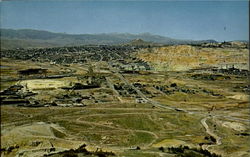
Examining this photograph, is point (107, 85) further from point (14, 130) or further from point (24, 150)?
point (24, 150)

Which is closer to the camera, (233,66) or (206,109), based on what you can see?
(206,109)

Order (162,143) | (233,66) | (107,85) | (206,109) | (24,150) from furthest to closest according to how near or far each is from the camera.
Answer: (233,66)
(107,85)
(206,109)
(162,143)
(24,150)

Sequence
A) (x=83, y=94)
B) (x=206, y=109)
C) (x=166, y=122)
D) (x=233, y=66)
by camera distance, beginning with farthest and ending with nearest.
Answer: (x=233, y=66), (x=83, y=94), (x=206, y=109), (x=166, y=122)

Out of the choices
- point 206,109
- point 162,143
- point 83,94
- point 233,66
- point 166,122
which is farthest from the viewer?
point 233,66

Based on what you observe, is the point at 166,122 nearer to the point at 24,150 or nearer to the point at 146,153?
the point at 146,153

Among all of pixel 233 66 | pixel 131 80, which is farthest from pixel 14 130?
pixel 233 66

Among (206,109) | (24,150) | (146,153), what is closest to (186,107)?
(206,109)

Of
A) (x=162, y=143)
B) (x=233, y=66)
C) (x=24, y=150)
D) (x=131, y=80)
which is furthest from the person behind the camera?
(x=233, y=66)

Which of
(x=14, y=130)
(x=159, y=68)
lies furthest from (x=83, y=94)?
(x=159, y=68)

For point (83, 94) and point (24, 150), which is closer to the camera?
point (24, 150)
